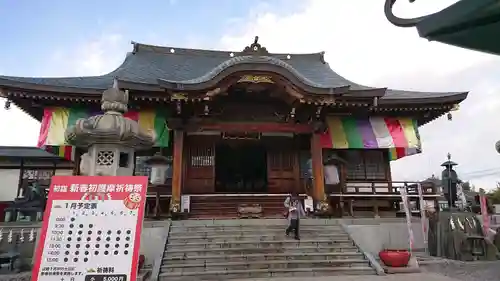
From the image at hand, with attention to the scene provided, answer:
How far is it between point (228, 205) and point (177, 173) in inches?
92.7

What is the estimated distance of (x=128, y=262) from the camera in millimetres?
3564

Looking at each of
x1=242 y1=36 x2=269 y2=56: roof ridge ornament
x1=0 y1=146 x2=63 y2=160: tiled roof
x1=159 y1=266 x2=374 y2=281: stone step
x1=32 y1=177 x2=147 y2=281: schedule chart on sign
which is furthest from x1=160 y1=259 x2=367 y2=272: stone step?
x1=0 y1=146 x2=63 y2=160: tiled roof

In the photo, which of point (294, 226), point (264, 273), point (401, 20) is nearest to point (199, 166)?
point (294, 226)

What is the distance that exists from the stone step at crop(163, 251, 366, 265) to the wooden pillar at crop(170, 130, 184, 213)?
287 centimetres

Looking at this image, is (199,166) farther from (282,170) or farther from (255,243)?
(255,243)

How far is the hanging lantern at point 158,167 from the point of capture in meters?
11.9

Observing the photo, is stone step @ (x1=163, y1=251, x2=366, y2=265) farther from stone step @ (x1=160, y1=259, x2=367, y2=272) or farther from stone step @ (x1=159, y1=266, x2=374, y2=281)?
stone step @ (x1=159, y1=266, x2=374, y2=281)

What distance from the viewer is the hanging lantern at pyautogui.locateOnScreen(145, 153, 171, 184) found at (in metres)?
11.9

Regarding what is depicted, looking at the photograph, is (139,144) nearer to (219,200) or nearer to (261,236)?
(261,236)

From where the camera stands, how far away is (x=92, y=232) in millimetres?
3705

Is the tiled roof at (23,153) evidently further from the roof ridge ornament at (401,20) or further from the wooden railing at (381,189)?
the roof ridge ornament at (401,20)

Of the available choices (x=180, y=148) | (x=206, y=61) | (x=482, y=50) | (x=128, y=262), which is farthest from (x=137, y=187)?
(x=206, y=61)

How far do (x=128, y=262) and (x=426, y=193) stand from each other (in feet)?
41.2

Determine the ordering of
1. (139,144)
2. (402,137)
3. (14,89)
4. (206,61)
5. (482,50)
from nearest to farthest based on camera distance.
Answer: (482,50) → (139,144) → (14,89) → (402,137) → (206,61)
